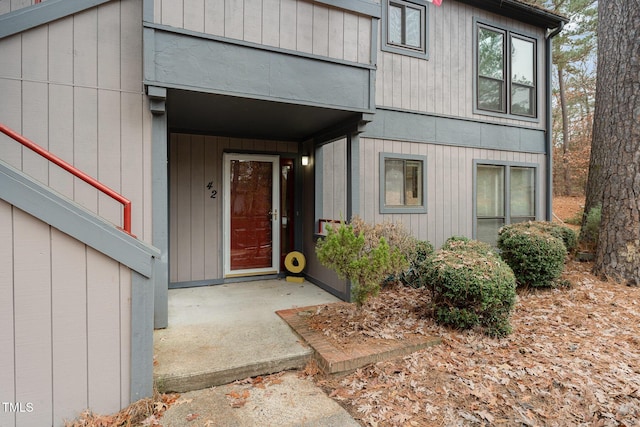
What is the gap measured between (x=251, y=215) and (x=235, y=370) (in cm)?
320

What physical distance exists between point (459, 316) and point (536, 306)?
67.7 inches

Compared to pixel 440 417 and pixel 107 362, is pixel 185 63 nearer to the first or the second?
pixel 107 362

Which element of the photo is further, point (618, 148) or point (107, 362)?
point (618, 148)

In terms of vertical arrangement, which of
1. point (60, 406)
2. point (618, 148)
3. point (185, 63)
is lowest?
point (60, 406)

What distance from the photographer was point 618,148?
529cm

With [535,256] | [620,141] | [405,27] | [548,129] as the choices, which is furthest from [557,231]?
[405,27]

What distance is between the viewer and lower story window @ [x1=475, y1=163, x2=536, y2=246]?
6594 millimetres

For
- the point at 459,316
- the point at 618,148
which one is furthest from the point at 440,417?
the point at 618,148

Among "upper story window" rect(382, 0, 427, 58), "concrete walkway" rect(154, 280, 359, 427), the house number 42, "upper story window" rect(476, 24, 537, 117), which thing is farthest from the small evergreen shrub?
the house number 42

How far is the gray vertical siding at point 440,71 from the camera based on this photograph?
18.3ft

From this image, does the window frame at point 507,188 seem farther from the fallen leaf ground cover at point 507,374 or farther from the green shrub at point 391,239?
the green shrub at point 391,239

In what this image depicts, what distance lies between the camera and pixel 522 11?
6.57 m

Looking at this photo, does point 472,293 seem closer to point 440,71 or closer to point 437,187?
point 437,187

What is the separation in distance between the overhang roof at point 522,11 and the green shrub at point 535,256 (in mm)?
4557
